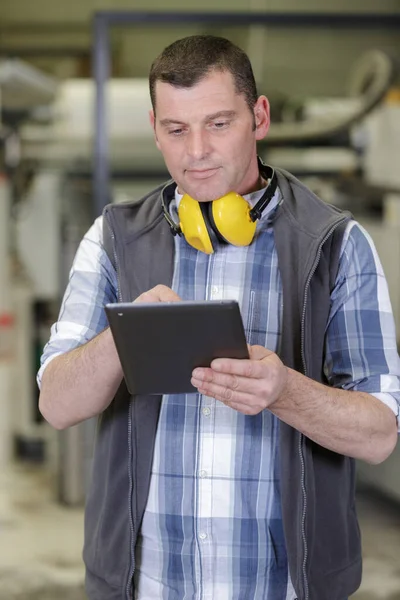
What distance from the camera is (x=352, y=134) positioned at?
5594mm

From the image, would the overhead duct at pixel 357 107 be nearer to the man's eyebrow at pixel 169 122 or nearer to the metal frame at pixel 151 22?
the metal frame at pixel 151 22

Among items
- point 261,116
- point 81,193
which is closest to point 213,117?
point 261,116

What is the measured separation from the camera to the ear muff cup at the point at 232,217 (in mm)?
1479

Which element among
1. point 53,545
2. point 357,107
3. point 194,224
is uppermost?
point 357,107

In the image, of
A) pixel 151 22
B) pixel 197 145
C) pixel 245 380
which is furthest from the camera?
pixel 151 22

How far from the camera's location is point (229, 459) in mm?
1516

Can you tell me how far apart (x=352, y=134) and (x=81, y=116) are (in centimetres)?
173

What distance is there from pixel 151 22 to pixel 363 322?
344 cm

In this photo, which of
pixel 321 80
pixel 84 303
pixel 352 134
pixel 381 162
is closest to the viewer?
pixel 84 303

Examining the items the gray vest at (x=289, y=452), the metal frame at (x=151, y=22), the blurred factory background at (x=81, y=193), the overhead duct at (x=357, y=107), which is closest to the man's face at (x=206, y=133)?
the gray vest at (x=289, y=452)

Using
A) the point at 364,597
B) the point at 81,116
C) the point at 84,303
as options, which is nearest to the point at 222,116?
the point at 84,303

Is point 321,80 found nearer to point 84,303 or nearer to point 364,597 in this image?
point 364,597

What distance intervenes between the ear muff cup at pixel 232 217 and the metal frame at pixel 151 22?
125 inches

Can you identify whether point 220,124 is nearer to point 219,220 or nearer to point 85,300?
point 219,220
